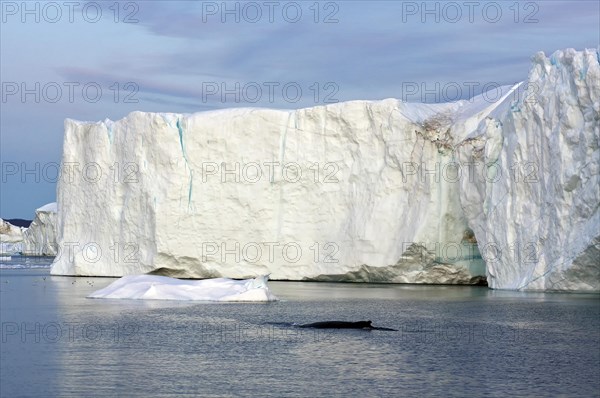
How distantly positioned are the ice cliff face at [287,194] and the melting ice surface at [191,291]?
7237 millimetres

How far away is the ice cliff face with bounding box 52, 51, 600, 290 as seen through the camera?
90.9ft

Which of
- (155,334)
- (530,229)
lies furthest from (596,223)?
(155,334)

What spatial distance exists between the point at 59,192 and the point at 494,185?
52.5ft

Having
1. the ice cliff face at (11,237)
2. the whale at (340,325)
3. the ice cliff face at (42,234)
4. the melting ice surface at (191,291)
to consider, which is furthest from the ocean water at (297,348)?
the ice cliff face at (11,237)

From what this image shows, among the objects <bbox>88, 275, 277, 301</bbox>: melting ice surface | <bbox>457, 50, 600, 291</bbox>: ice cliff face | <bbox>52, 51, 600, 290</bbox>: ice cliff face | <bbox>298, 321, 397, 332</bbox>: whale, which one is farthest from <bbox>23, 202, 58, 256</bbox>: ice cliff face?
<bbox>298, 321, 397, 332</bbox>: whale

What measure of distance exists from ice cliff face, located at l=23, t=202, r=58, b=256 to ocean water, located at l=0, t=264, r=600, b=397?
40.0 meters

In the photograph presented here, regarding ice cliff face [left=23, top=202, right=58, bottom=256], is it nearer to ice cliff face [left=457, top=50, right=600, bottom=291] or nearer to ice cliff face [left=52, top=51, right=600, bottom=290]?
ice cliff face [left=52, top=51, right=600, bottom=290]

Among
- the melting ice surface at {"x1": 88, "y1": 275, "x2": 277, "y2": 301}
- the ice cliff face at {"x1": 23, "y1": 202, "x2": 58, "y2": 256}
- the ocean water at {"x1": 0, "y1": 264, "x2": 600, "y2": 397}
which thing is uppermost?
the ice cliff face at {"x1": 23, "y1": 202, "x2": 58, "y2": 256}

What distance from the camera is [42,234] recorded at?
2489 inches

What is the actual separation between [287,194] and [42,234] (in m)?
37.4

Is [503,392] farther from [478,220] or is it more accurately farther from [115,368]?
[478,220]

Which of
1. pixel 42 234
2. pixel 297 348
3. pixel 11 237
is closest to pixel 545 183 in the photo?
pixel 297 348

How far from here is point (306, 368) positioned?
430 inches

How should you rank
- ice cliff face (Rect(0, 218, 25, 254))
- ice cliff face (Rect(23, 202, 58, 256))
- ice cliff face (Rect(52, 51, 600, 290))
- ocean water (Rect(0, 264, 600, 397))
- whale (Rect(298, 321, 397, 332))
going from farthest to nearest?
ice cliff face (Rect(0, 218, 25, 254)) → ice cliff face (Rect(23, 202, 58, 256)) → ice cliff face (Rect(52, 51, 600, 290)) → whale (Rect(298, 321, 397, 332)) → ocean water (Rect(0, 264, 600, 397))
